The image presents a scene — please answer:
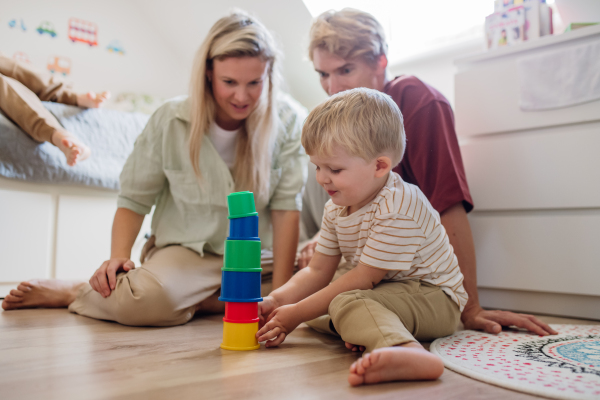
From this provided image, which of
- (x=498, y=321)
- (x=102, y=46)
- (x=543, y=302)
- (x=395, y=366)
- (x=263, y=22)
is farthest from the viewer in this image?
(x=102, y=46)

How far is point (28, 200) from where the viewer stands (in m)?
1.61

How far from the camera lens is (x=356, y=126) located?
861 mm

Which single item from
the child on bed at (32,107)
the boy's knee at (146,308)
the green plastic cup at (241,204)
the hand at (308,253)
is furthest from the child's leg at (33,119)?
the green plastic cup at (241,204)

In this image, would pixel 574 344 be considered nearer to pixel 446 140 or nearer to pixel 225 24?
pixel 446 140

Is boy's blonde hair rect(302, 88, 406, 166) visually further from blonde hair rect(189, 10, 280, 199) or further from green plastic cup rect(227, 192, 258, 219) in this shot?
blonde hair rect(189, 10, 280, 199)

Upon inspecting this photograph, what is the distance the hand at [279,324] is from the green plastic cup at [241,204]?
183mm

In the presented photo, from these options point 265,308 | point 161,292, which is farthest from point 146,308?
point 265,308

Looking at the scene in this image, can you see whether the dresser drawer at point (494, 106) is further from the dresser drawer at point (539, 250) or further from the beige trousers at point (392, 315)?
the beige trousers at point (392, 315)

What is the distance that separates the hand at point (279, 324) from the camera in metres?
0.86

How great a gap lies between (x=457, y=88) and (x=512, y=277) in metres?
0.58

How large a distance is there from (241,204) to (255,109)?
1.86 ft

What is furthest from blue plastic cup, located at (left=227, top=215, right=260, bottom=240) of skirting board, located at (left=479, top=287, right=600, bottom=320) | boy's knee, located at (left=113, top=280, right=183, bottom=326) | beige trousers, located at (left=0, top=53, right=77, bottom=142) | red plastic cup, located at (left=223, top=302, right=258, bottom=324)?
beige trousers, located at (left=0, top=53, right=77, bottom=142)

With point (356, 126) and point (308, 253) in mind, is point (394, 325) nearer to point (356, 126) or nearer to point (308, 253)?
point (356, 126)

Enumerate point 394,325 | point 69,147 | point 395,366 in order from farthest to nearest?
point 69,147 < point 394,325 < point 395,366
